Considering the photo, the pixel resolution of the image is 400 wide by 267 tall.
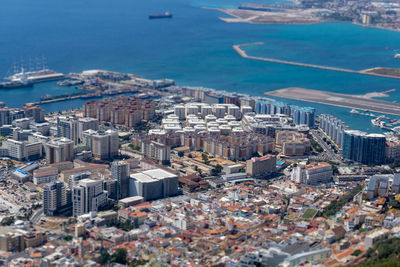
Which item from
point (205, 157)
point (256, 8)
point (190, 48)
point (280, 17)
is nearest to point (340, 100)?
point (205, 157)

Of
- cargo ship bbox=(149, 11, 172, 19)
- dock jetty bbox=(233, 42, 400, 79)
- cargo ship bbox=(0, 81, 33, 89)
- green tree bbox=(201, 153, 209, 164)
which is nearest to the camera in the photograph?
green tree bbox=(201, 153, 209, 164)

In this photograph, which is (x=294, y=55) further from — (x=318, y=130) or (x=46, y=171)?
(x=46, y=171)

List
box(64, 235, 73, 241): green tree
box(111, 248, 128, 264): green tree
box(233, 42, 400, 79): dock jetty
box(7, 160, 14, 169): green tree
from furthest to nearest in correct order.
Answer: box(233, 42, 400, 79): dock jetty → box(7, 160, 14, 169): green tree → box(64, 235, 73, 241): green tree → box(111, 248, 128, 264): green tree

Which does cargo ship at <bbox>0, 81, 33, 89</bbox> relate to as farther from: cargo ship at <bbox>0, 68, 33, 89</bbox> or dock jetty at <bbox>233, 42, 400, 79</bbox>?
dock jetty at <bbox>233, 42, 400, 79</bbox>

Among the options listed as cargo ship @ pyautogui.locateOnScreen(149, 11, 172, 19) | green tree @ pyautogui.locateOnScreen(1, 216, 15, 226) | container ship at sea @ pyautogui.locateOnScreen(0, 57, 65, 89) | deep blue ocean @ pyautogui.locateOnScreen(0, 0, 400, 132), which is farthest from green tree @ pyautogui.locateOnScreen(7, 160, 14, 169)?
cargo ship @ pyautogui.locateOnScreen(149, 11, 172, 19)

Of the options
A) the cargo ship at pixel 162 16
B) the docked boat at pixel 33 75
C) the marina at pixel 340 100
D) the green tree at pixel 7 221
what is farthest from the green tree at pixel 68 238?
the cargo ship at pixel 162 16

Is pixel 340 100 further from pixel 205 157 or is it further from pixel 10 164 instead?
pixel 10 164

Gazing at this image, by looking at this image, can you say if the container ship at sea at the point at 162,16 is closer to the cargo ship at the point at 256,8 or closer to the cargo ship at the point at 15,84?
the cargo ship at the point at 256,8
